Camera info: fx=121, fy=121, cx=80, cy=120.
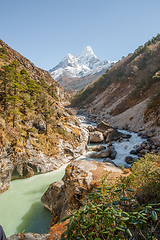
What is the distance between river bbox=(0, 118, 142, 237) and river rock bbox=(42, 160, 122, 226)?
0.80 meters

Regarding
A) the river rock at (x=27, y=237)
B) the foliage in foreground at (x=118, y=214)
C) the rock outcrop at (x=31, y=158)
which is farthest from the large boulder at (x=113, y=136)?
the river rock at (x=27, y=237)

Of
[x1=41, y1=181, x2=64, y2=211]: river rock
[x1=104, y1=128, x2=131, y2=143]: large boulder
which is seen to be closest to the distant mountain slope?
[x1=104, y1=128, x2=131, y2=143]: large boulder

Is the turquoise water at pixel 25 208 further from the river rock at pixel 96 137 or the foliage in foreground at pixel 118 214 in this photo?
the river rock at pixel 96 137

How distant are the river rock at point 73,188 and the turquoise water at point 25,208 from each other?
31.2 inches

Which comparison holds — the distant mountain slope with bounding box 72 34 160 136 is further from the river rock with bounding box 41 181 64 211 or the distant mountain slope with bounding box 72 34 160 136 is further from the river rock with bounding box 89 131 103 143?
the river rock with bounding box 41 181 64 211

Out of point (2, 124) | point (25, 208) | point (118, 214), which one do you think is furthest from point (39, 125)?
point (118, 214)

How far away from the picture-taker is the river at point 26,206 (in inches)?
282

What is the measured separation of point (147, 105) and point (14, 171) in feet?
89.5

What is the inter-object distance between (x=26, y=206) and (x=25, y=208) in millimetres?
196

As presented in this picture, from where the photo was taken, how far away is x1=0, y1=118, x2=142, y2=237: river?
717 centimetres

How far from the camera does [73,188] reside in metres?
6.38

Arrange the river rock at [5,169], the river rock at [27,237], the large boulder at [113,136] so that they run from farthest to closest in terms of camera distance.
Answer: the large boulder at [113,136]
the river rock at [5,169]
the river rock at [27,237]

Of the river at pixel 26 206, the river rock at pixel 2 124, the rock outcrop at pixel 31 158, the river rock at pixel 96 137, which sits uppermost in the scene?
the river rock at pixel 2 124

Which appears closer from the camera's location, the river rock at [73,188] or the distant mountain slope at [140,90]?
the river rock at [73,188]
